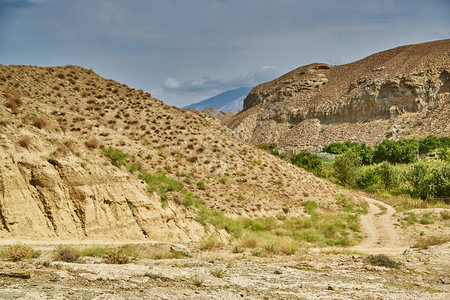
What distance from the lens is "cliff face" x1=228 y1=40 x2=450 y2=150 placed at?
88250 millimetres

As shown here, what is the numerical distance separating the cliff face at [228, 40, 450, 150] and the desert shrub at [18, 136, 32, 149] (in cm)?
8027

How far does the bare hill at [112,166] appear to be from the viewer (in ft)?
39.1

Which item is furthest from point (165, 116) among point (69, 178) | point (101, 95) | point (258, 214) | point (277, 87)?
point (277, 87)

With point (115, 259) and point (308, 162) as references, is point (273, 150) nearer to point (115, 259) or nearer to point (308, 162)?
point (308, 162)

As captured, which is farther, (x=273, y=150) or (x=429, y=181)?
(x=273, y=150)

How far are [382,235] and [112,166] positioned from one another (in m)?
14.7

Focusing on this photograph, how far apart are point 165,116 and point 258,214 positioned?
1193 cm

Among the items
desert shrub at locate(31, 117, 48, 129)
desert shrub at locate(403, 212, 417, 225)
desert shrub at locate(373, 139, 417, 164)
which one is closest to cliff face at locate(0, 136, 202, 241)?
desert shrub at locate(31, 117, 48, 129)

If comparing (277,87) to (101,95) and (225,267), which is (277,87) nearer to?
(101,95)

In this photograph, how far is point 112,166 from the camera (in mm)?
15992

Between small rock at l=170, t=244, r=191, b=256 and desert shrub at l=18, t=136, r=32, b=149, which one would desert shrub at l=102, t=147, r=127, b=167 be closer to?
desert shrub at l=18, t=136, r=32, b=149

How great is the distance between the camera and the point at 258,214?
71.1 ft

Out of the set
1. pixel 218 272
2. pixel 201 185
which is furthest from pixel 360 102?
pixel 218 272

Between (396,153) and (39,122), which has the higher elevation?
(39,122)
